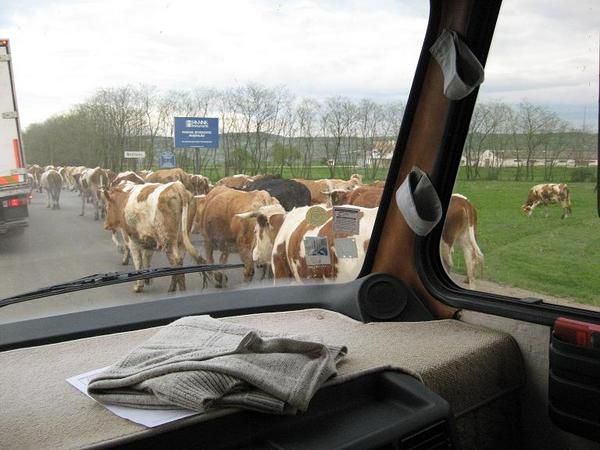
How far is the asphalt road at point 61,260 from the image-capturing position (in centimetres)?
209

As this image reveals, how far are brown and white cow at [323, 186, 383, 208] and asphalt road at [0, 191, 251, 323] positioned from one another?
80 cm

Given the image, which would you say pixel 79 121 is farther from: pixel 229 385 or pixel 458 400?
pixel 458 400

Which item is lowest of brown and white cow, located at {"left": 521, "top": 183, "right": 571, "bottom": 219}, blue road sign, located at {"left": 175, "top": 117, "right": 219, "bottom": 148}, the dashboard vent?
the dashboard vent

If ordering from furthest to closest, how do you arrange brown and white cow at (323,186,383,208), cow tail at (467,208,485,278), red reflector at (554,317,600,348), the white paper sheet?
brown and white cow at (323,186,383,208), cow tail at (467,208,485,278), red reflector at (554,317,600,348), the white paper sheet

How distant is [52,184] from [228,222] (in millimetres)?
799

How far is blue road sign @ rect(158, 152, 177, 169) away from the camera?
2303mm

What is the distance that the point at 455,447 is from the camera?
72.7 inches

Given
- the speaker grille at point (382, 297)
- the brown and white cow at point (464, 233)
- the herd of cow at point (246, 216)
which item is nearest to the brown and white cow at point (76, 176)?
the herd of cow at point (246, 216)

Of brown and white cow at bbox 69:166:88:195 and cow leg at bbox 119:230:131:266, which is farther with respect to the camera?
cow leg at bbox 119:230:131:266

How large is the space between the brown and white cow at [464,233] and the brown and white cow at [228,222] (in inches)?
29.6

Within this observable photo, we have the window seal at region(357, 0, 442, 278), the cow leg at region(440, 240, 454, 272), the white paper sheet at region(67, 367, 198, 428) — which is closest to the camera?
the white paper sheet at region(67, 367, 198, 428)

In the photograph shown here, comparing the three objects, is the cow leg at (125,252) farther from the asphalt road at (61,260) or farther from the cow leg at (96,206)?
the cow leg at (96,206)

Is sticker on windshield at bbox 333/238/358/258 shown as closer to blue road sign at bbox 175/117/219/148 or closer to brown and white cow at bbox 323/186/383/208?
brown and white cow at bbox 323/186/383/208

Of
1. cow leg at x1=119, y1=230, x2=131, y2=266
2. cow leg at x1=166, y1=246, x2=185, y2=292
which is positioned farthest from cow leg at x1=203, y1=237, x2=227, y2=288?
cow leg at x1=119, y1=230, x2=131, y2=266
